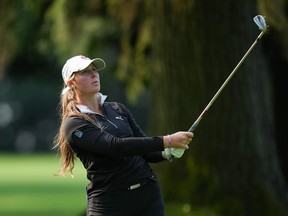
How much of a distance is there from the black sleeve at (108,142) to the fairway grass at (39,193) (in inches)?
204

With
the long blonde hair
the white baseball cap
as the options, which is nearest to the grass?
the long blonde hair

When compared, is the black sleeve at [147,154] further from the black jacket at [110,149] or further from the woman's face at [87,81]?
the woman's face at [87,81]

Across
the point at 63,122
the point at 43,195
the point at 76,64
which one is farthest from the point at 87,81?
the point at 43,195

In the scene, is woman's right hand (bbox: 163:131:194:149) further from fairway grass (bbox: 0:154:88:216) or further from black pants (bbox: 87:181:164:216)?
fairway grass (bbox: 0:154:88:216)

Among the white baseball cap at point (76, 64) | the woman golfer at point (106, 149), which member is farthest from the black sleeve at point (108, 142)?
the white baseball cap at point (76, 64)

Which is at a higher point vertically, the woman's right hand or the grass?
the woman's right hand

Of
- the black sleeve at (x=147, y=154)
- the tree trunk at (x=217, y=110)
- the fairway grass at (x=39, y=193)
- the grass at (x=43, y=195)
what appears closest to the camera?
the black sleeve at (x=147, y=154)

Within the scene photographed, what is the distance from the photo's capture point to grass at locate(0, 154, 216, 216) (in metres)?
15.7

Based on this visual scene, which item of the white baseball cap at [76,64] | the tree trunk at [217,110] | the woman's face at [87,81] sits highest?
the white baseball cap at [76,64]

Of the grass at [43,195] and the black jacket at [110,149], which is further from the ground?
the black jacket at [110,149]

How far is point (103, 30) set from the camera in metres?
14.8

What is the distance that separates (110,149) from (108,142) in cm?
4

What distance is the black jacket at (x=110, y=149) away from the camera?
6.52 meters

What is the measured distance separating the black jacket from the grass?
10.1 feet
